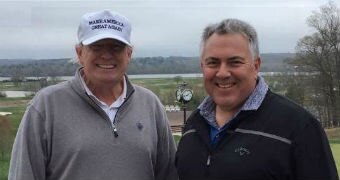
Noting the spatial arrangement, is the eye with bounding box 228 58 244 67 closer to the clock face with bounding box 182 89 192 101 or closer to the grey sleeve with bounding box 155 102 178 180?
the grey sleeve with bounding box 155 102 178 180

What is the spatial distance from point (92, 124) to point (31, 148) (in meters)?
0.36

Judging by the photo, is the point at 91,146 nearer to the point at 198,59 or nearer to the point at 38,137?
the point at 38,137

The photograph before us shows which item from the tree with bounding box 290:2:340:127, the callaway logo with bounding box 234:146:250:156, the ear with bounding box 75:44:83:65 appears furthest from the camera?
the tree with bounding box 290:2:340:127

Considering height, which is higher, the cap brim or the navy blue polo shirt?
the cap brim

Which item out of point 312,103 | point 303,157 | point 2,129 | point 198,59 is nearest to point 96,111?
point 198,59

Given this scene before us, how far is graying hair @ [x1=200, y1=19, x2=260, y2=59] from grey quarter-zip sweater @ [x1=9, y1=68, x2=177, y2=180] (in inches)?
27.6

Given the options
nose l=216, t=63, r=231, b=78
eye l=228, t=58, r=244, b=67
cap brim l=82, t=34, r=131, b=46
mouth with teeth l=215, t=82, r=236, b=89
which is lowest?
mouth with teeth l=215, t=82, r=236, b=89

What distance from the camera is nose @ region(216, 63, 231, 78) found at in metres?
2.83

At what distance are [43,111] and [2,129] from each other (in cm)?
1196

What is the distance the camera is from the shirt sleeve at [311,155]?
101 inches

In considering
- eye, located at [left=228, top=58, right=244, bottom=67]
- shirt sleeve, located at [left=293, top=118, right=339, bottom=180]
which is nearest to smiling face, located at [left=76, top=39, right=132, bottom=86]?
eye, located at [left=228, top=58, right=244, bottom=67]

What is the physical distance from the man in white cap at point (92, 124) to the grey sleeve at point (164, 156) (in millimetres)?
148

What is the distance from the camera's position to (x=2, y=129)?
46.9 ft

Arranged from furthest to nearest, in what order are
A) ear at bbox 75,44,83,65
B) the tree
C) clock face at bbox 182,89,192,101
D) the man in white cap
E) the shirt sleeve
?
the tree
clock face at bbox 182,89,192,101
ear at bbox 75,44,83,65
the man in white cap
the shirt sleeve
